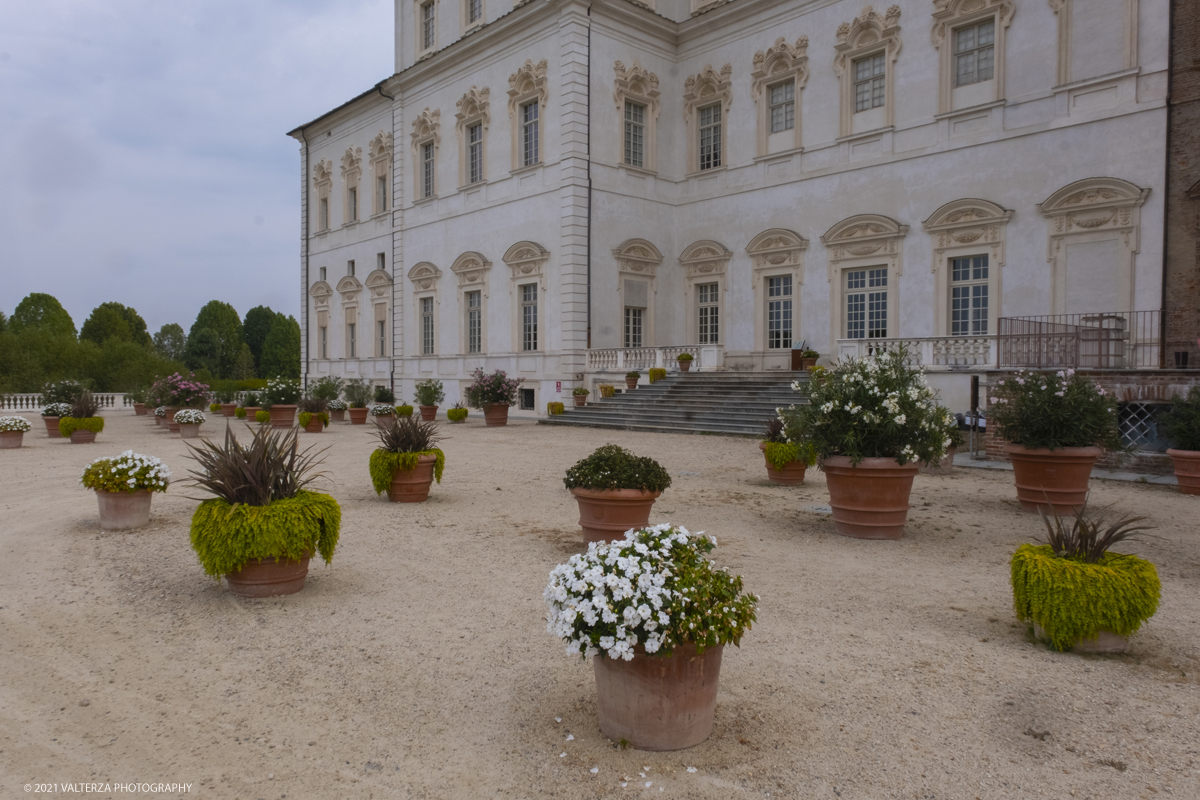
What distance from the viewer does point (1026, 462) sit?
891 cm

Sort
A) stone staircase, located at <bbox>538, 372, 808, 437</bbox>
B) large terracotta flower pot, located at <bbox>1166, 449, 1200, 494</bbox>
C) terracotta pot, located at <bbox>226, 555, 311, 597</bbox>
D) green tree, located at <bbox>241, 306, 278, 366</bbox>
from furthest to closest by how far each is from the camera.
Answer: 1. green tree, located at <bbox>241, 306, 278, 366</bbox>
2. stone staircase, located at <bbox>538, 372, 808, 437</bbox>
3. large terracotta flower pot, located at <bbox>1166, 449, 1200, 494</bbox>
4. terracotta pot, located at <bbox>226, 555, 311, 597</bbox>

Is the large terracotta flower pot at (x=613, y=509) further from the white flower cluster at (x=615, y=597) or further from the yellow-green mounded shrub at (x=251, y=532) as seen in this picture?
the white flower cluster at (x=615, y=597)

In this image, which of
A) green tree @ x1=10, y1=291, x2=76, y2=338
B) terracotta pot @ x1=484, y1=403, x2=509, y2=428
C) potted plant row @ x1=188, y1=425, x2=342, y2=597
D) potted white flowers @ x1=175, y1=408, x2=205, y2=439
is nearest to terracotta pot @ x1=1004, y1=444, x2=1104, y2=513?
potted plant row @ x1=188, y1=425, x2=342, y2=597

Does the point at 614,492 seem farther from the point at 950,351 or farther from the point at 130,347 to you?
the point at 130,347

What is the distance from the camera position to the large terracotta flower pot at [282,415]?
878 inches

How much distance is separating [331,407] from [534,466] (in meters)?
15.0

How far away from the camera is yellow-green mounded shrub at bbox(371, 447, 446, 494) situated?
952 centimetres

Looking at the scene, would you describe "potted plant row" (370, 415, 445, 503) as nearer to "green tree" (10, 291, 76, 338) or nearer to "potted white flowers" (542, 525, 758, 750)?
"potted white flowers" (542, 525, 758, 750)

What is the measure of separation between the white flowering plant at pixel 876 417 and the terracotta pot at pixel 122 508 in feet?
22.0

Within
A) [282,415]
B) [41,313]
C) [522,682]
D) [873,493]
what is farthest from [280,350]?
[522,682]

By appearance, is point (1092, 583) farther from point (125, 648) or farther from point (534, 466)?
point (534, 466)

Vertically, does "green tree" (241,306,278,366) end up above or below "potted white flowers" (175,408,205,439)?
above

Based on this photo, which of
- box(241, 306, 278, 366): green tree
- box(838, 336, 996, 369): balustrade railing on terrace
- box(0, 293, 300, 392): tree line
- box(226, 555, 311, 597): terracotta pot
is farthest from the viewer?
box(241, 306, 278, 366): green tree

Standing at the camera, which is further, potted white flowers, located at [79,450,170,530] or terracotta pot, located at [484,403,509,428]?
terracotta pot, located at [484,403,509,428]
